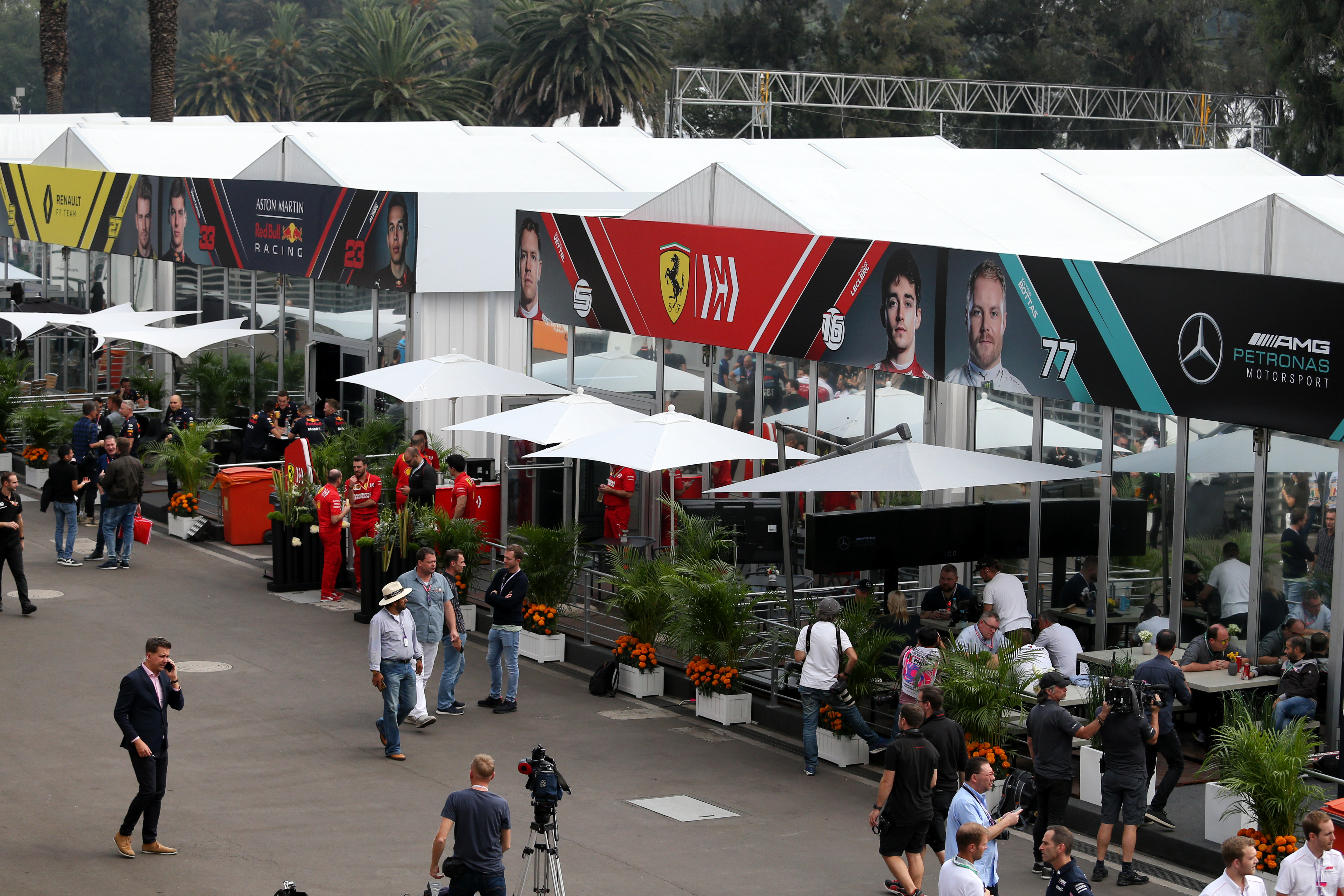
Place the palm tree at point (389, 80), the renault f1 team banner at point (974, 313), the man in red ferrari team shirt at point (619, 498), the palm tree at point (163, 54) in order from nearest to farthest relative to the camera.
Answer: the renault f1 team banner at point (974, 313) → the man in red ferrari team shirt at point (619, 498) → the palm tree at point (163, 54) → the palm tree at point (389, 80)

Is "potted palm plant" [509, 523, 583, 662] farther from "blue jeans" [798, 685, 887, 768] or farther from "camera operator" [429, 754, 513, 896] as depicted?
"camera operator" [429, 754, 513, 896]

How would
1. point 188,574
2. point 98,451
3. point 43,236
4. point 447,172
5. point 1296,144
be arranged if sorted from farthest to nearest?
point 1296,144, point 43,236, point 447,172, point 98,451, point 188,574

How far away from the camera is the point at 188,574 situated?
21812 mm

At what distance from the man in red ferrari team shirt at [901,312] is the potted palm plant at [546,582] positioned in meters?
3.91

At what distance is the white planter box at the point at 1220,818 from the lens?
11719 mm

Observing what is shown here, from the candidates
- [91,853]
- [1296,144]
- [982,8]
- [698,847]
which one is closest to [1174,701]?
[698,847]

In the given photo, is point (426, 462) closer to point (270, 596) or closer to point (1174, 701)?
point (270, 596)

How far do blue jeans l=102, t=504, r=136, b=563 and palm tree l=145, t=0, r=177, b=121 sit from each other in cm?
2056

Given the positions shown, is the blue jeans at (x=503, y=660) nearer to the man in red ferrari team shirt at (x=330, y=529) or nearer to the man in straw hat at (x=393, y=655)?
the man in straw hat at (x=393, y=655)

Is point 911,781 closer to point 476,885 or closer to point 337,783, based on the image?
point 476,885

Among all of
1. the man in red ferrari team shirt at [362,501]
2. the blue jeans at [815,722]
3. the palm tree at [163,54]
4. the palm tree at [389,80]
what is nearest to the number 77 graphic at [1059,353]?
the blue jeans at [815,722]

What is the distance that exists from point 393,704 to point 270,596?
712 cm

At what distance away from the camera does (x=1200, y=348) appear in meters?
14.0

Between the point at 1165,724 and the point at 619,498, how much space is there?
9.76 meters
